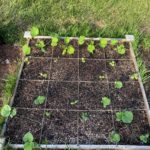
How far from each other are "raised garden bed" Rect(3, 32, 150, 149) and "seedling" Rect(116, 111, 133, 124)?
0.30 feet

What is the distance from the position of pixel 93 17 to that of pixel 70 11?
1.15 feet

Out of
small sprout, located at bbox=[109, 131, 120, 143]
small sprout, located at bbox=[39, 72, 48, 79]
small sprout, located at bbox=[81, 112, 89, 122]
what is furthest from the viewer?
small sprout, located at bbox=[39, 72, 48, 79]

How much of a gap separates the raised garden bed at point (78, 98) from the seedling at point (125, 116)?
91 millimetres

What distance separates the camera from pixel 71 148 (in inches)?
109

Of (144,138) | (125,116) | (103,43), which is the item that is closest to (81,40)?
(103,43)

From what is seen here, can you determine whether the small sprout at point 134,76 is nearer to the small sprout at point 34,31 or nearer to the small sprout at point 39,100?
the small sprout at point 39,100

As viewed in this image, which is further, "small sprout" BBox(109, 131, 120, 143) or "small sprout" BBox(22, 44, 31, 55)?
"small sprout" BBox(22, 44, 31, 55)

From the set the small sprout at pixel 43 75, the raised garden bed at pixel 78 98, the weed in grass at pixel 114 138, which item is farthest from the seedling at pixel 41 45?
the weed in grass at pixel 114 138

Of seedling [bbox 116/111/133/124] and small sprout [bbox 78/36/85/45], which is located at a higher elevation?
small sprout [bbox 78/36/85/45]

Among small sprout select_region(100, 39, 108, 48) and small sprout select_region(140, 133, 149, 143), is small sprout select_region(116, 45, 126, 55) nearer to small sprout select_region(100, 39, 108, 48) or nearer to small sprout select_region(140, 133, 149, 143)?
small sprout select_region(100, 39, 108, 48)

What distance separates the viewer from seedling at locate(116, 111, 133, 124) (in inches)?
116

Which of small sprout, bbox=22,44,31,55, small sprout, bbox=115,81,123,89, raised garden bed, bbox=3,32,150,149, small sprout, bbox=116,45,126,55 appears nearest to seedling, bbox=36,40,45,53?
raised garden bed, bbox=3,32,150,149

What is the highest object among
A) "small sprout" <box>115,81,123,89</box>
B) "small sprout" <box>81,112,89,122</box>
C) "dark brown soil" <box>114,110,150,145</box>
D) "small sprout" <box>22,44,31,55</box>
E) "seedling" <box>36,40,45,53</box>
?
"seedling" <box>36,40,45,53</box>

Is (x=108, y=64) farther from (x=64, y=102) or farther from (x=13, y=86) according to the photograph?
(x=13, y=86)
